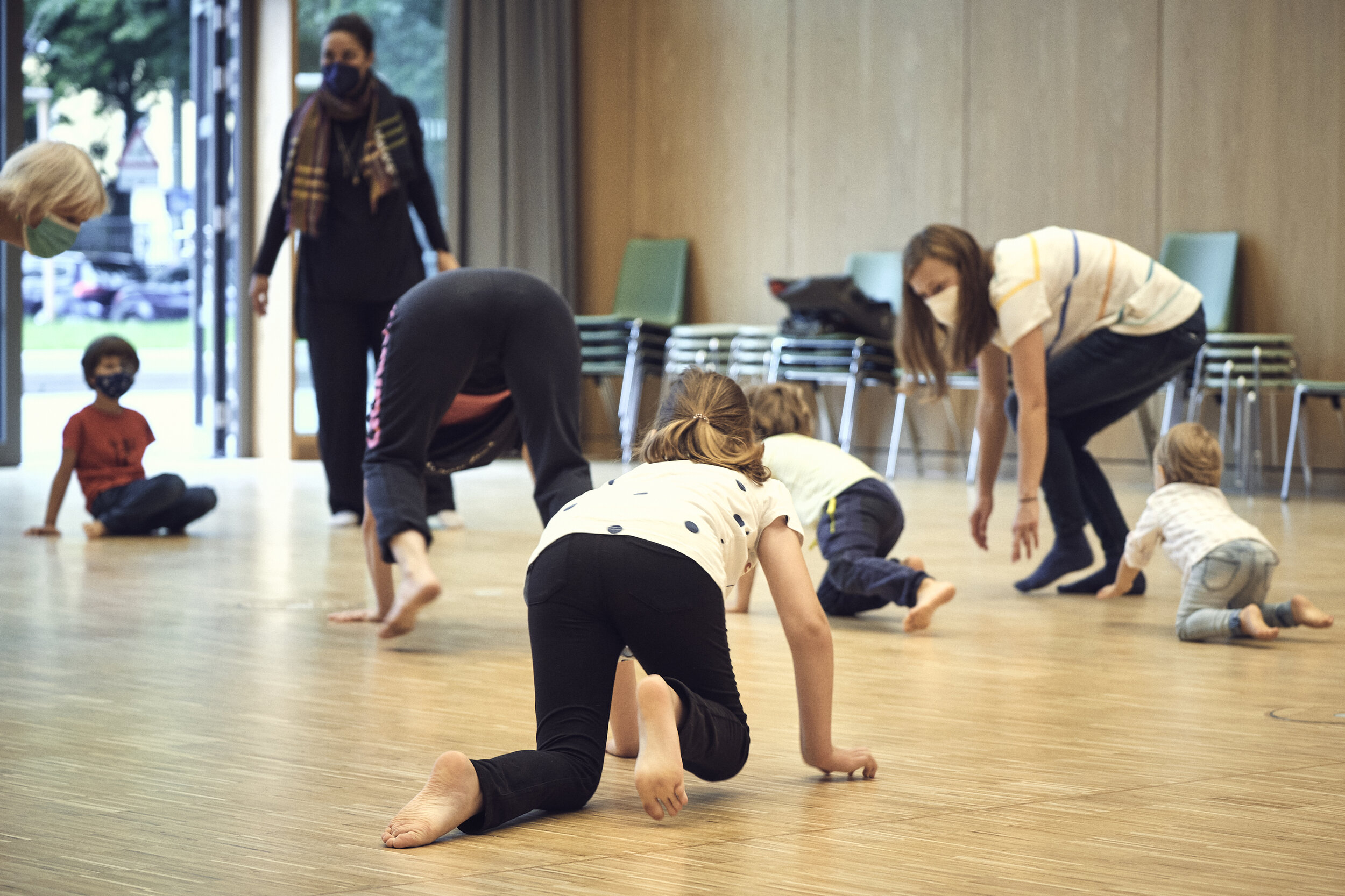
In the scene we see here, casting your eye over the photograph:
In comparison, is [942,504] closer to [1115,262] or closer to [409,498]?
[1115,262]

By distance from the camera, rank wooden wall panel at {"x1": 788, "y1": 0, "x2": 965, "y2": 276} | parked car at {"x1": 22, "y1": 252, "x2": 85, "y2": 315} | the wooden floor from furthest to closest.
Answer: parked car at {"x1": 22, "y1": 252, "x2": 85, "y2": 315}, wooden wall panel at {"x1": 788, "y1": 0, "x2": 965, "y2": 276}, the wooden floor

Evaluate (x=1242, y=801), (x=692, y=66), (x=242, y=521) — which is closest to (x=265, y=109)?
(x=692, y=66)

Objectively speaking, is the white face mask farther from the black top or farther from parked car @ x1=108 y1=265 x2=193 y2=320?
parked car @ x1=108 y1=265 x2=193 y2=320

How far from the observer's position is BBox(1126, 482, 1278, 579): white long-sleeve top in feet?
9.67

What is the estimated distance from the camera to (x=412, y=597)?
8.19 feet

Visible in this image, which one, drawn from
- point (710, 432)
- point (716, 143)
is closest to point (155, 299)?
point (716, 143)

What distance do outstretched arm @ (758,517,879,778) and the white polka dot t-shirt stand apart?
0.03 meters

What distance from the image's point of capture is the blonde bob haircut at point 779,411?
3.23 m

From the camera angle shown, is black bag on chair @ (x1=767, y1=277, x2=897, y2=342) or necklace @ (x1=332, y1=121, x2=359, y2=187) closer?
necklace @ (x1=332, y1=121, x2=359, y2=187)

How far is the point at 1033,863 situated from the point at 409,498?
1.44 meters

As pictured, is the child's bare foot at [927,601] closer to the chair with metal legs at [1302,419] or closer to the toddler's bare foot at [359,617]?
the toddler's bare foot at [359,617]

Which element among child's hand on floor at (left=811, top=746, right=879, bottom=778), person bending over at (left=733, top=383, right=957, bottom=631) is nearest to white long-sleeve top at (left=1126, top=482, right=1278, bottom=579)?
person bending over at (left=733, top=383, right=957, bottom=631)

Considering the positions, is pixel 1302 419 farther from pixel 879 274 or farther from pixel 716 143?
pixel 716 143

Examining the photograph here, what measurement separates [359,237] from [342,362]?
36 cm
